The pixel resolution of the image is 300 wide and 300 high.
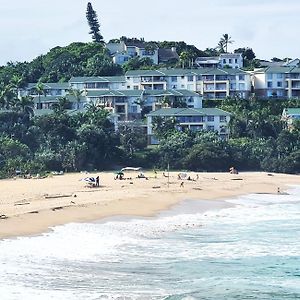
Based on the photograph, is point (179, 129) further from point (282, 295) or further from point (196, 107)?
point (282, 295)

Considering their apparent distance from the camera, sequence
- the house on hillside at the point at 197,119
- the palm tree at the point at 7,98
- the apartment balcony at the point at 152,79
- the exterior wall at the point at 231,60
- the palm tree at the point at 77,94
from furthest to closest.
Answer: the exterior wall at the point at 231,60 → the apartment balcony at the point at 152,79 → the palm tree at the point at 77,94 → the house on hillside at the point at 197,119 → the palm tree at the point at 7,98

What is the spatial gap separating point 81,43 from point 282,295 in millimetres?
91057

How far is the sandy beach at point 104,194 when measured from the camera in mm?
30806

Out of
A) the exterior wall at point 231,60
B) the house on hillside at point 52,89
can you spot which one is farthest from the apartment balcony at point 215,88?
the exterior wall at point 231,60

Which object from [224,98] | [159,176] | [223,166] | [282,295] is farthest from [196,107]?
[282,295]

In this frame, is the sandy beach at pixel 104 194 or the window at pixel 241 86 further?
the window at pixel 241 86

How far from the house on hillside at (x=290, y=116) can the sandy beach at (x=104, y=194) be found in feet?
38.9

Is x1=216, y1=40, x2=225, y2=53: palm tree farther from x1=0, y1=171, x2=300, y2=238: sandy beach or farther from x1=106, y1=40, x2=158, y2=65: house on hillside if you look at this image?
x1=0, y1=171, x2=300, y2=238: sandy beach

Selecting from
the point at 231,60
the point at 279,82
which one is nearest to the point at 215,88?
the point at 279,82

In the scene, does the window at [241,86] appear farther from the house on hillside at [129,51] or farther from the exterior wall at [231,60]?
the house on hillside at [129,51]

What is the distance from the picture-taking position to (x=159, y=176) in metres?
52.6

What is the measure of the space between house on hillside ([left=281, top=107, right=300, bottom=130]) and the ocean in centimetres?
3553

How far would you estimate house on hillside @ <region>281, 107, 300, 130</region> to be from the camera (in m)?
68.3

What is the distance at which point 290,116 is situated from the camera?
70500 millimetres
